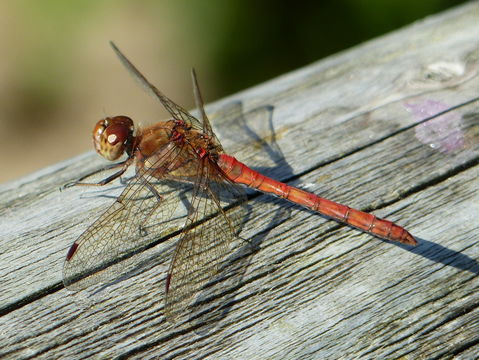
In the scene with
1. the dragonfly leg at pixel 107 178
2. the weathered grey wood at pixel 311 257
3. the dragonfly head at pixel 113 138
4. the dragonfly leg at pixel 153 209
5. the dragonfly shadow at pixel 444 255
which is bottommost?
the dragonfly shadow at pixel 444 255

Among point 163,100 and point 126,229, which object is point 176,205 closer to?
point 126,229

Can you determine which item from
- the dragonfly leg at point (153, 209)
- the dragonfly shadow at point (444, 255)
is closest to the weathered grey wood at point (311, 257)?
the dragonfly shadow at point (444, 255)

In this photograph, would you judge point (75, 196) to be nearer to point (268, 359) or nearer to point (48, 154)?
point (268, 359)

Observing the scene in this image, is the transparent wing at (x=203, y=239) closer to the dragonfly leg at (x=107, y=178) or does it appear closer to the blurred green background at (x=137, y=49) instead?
the dragonfly leg at (x=107, y=178)

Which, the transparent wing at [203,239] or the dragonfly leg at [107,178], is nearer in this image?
the transparent wing at [203,239]

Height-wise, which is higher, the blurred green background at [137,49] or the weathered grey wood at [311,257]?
the blurred green background at [137,49]

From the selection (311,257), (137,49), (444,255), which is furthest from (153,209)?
(137,49)

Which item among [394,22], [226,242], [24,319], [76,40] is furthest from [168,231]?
[76,40]
